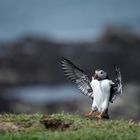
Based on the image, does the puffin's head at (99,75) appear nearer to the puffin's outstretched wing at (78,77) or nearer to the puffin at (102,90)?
the puffin at (102,90)

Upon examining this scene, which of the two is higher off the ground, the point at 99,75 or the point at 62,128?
the point at 99,75

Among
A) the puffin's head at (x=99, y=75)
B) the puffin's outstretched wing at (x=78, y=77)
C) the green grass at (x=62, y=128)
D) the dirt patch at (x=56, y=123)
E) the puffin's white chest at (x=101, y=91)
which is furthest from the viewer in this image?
the puffin's outstretched wing at (x=78, y=77)

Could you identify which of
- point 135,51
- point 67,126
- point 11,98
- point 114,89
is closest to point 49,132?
point 67,126

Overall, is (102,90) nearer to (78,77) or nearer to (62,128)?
(78,77)

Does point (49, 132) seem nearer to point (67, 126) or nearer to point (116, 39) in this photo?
point (67, 126)

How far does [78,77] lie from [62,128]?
1857 millimetres

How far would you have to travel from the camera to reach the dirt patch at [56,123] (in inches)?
730

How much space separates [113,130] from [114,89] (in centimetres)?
180

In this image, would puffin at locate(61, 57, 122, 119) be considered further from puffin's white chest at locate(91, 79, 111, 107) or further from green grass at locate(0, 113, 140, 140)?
green grass at locate(0, 113, 140, 140)

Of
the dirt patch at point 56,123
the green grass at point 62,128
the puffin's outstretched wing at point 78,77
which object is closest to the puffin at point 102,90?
the puffin's outstretched wing at point 78,77

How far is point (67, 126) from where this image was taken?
729 inches

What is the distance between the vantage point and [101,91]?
63.3 feet

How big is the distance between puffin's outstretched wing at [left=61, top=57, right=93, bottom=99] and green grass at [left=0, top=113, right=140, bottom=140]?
886mm

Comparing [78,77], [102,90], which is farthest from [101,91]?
[78,77]
